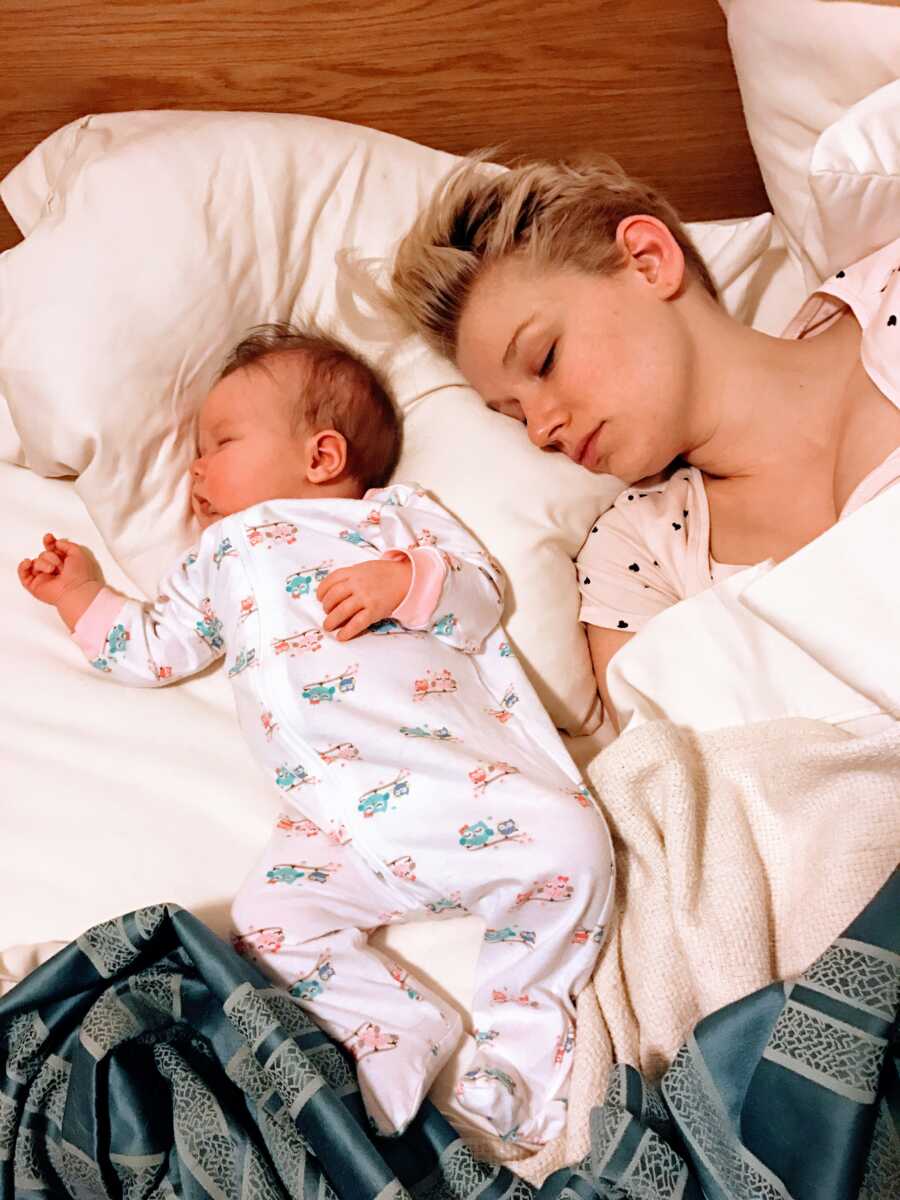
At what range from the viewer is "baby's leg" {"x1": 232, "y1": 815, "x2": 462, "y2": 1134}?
3.07 feet

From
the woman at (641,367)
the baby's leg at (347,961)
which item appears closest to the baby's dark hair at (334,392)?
the woman at (641,367)

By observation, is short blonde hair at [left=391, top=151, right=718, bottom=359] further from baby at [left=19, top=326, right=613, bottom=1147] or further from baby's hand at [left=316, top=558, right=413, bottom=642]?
baby's hand at [left=316, top=558, right=413, bottom=642]

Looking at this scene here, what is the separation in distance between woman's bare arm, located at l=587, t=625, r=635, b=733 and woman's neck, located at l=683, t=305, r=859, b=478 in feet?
0.81

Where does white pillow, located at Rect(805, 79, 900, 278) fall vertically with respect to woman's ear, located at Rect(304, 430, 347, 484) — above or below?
above

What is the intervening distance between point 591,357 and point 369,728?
0.46 metres

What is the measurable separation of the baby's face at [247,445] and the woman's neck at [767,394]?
0.47 m

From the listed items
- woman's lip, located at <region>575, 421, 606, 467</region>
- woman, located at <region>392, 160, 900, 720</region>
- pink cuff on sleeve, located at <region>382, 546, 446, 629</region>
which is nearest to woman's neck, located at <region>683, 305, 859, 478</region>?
woman, located at <region>392, 160, 900, 720</region>

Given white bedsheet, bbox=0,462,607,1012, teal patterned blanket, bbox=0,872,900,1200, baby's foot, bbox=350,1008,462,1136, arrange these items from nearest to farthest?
teal patterned blanket, bbox=0,872,900,1200
baby's foot, bbox=350,1008,462,1136
white bedsheet, bbox=0,462,607,1012

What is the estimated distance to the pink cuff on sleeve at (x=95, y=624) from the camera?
1169 mm

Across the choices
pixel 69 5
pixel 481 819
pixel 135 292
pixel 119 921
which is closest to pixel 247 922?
pixel 119 921

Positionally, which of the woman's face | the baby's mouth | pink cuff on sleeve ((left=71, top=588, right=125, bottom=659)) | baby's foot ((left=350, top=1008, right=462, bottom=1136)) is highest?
the woman's face

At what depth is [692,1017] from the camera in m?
0.97

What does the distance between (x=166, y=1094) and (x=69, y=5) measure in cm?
115

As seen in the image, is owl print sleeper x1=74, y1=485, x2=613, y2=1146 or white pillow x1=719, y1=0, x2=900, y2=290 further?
white pillow x1=719, y1=0, x2=900, y2=290
